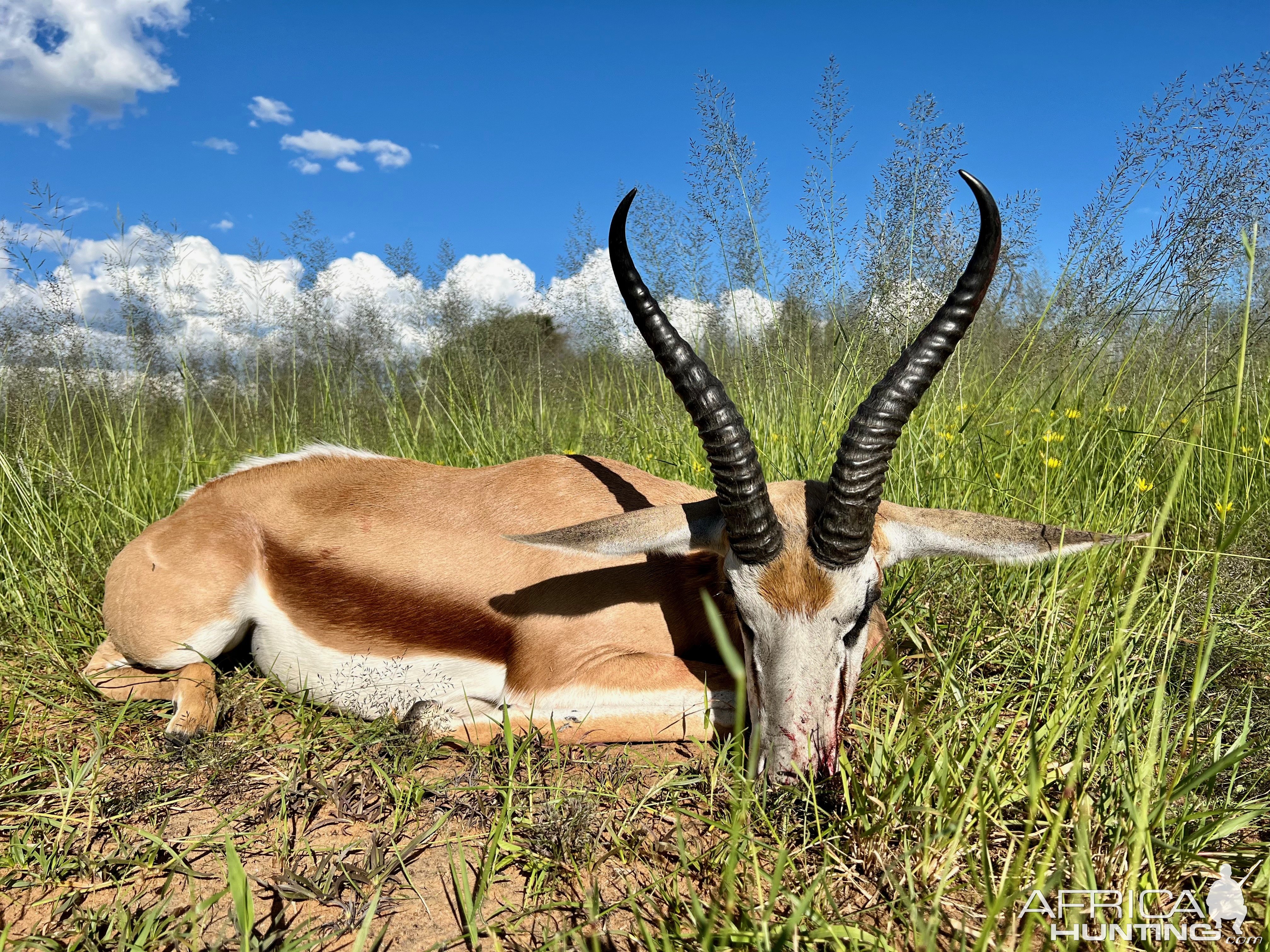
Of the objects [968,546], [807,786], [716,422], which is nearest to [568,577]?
[716,422]

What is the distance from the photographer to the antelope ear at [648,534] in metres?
2.77

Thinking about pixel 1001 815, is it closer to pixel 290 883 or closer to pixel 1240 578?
pixel 290 883

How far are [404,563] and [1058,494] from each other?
11.7 feet

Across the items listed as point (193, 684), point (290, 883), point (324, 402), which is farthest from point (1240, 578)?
point (324, 402)

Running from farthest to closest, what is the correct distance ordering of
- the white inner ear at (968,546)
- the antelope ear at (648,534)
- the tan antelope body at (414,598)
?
the tan antelope body at (414,598) → the antelope ear at (648,534) → the white inner ear at (968,546)

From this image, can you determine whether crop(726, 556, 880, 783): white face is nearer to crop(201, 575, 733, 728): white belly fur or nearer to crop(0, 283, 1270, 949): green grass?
crop(0, 283, 1270, 949): green grass

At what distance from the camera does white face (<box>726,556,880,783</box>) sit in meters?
2.32

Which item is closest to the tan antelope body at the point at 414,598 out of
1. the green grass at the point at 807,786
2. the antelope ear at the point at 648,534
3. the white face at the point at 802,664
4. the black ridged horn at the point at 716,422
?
the green grass at the point at 807,786

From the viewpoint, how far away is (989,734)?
2531 millimetres

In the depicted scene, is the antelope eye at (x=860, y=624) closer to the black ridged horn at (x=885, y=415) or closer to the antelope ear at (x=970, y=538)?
the black ridged horn at (x=885, y=415)

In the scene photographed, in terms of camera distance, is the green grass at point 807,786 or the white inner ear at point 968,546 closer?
the green grass at point 807,786
